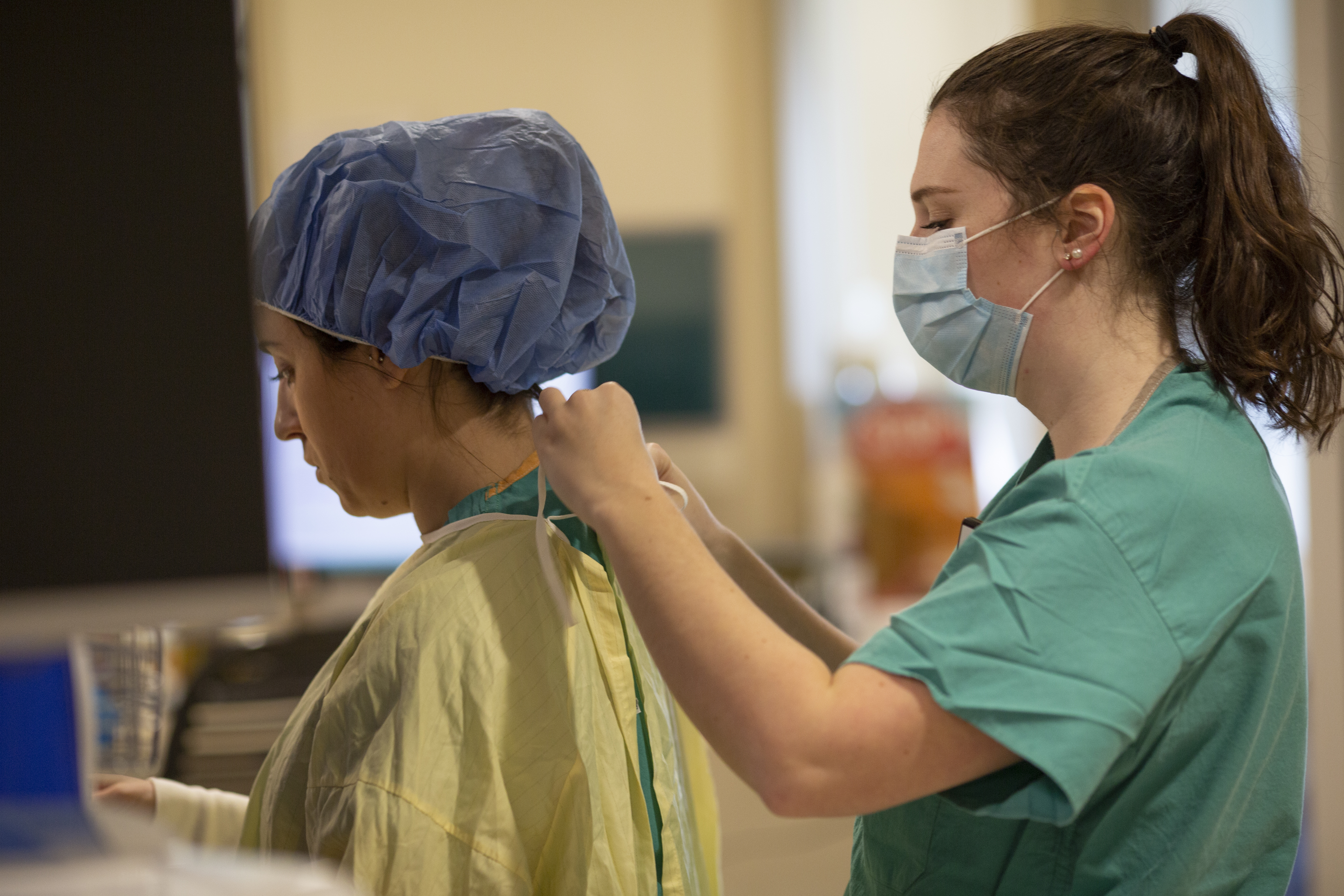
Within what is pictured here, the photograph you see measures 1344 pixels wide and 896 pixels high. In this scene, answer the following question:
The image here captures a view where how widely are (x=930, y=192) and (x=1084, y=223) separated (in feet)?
0.50

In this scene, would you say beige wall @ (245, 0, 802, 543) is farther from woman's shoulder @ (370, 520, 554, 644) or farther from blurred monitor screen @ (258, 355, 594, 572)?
woman's shoulder @ (370, 520, 554, 644)

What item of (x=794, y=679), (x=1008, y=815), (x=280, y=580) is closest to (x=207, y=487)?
(x=280, y=580)

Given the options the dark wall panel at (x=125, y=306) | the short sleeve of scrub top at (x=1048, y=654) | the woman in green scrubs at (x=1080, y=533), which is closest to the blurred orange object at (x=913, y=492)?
the woman in green scrubs at (x=1080, y=533)

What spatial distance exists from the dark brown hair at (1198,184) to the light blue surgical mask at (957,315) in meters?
0.06

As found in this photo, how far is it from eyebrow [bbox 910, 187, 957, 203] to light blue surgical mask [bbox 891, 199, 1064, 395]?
37mm

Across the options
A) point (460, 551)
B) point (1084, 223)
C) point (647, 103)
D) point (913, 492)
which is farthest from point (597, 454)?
point (647, 103)

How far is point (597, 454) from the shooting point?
0.92 m

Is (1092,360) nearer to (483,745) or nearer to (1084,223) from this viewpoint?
(1084,223)

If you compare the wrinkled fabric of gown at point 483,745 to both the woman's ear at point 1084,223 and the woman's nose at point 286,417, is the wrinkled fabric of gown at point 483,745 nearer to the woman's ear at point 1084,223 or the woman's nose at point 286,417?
the woman's nose at point 286,417

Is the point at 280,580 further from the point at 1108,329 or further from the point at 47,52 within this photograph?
the point at 1108,329

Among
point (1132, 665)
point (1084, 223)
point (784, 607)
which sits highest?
point (1084, 223)

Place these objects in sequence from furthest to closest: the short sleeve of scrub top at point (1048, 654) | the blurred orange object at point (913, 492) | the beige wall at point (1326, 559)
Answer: the blurred orange object at point (913, 492)
the beige wall at point (1326, 559)
the short sleeve of scrub top at point (1048, 654)

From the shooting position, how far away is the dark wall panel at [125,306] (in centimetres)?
59

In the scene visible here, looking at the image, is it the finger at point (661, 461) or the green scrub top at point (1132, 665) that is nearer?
the green scrub top at point (1132, 665)
